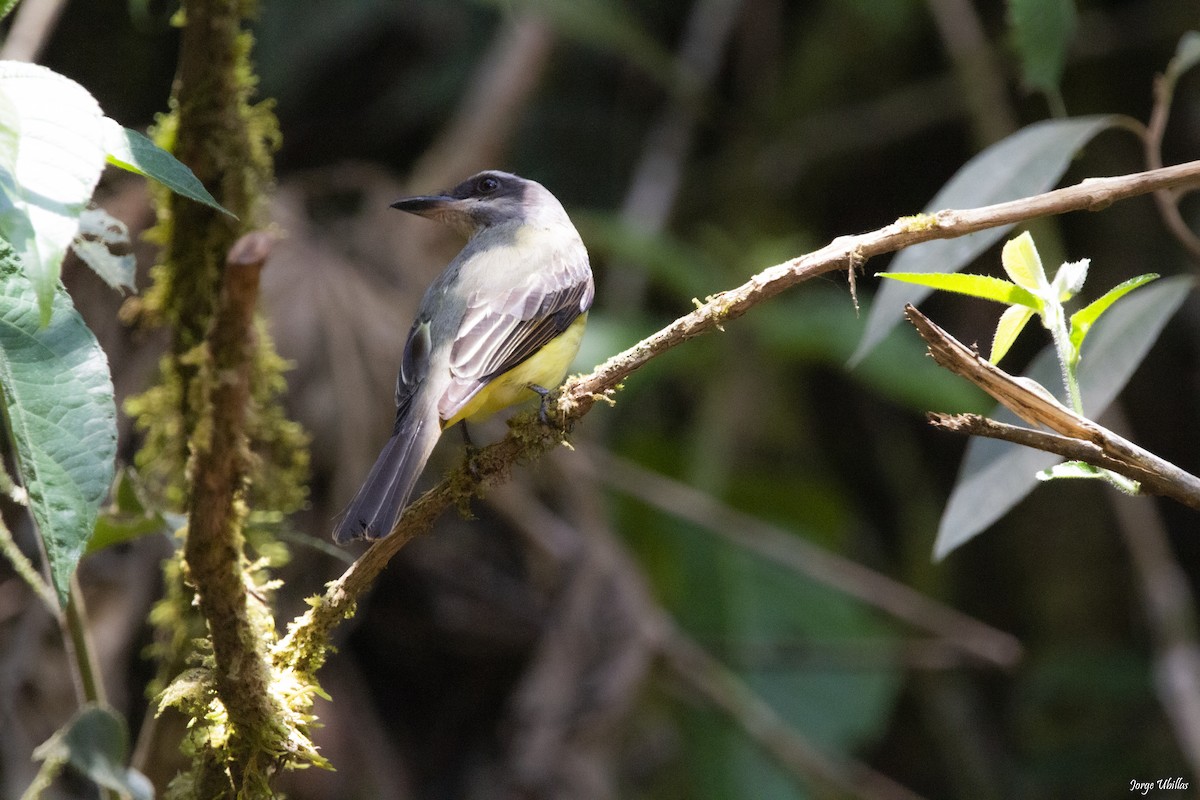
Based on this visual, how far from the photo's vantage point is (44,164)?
1.26 m

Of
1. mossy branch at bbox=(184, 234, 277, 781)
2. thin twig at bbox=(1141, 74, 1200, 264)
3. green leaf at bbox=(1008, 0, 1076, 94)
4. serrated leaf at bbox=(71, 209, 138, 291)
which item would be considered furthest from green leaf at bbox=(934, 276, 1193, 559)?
serrated leaf at bbox=(71, 209, 138, 291)

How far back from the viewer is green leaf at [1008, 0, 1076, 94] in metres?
2.37

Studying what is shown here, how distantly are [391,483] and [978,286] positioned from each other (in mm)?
1113

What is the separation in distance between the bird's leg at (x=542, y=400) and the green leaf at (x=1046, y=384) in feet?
2.60

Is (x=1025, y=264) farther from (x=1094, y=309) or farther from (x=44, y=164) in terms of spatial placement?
(x=44, y=164)

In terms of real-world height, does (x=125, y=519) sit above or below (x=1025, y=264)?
below

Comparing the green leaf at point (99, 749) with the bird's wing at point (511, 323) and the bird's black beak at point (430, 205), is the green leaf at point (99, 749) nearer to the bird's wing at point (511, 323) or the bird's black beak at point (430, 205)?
the bird's wing at point (511, 323)

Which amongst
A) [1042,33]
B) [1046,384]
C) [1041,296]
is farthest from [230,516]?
[1042,33]

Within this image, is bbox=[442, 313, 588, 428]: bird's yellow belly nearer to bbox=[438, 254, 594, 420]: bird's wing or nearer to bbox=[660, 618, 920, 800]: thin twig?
bbox=[438, 254, 594, 420]: bird's wing

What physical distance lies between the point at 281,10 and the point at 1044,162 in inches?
171

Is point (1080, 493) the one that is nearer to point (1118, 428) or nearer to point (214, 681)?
point (1118, 428)

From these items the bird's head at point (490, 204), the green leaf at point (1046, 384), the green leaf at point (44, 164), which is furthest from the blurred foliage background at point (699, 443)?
the green leaf at point (44, 164)

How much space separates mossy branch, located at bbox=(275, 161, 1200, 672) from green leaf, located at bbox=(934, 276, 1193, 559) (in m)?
0.68

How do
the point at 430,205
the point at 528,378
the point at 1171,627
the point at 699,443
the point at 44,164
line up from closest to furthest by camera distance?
the point at 44,164, the point at 528,378, the point at 430,205, the point at 1171,627, the point at 699,443
